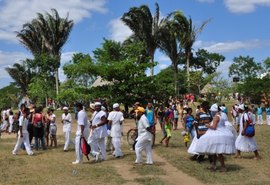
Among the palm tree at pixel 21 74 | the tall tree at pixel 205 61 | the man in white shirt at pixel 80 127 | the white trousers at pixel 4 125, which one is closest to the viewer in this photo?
the man in white shirt at pixel 80 127

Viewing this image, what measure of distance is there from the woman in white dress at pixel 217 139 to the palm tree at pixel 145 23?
33746mm

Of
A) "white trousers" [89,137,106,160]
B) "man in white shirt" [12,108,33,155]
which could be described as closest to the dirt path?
"white trousers" [89,137,106,160]

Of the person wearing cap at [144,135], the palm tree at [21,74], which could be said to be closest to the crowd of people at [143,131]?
the person wearing cap at [144,135]

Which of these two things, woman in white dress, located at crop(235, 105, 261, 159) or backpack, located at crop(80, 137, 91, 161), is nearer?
backpack, located at crop(80, 137, 91, 161)

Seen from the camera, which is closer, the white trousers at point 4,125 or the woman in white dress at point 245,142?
the woman in white dress at point 245,142

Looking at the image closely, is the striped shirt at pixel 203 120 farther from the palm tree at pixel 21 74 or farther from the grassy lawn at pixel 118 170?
the palm tree at pixel 21 74

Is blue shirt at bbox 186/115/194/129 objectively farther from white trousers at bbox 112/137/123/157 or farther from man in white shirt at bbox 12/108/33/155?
man in white shirt at bbox 12/108/33/155

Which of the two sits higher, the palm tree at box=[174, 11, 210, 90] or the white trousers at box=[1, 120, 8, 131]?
the palm tree at box=[174, 11, 210, 90]

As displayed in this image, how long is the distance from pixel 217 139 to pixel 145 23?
3483 centimetres

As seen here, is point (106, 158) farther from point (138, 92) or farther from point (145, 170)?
point (138, 92)

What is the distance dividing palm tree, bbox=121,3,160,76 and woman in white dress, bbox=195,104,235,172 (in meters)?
33.7

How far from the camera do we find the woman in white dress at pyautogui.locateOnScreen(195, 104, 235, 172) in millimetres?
10375

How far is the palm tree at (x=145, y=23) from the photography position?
44281 millimetres

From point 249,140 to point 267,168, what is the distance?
5.16 feet
